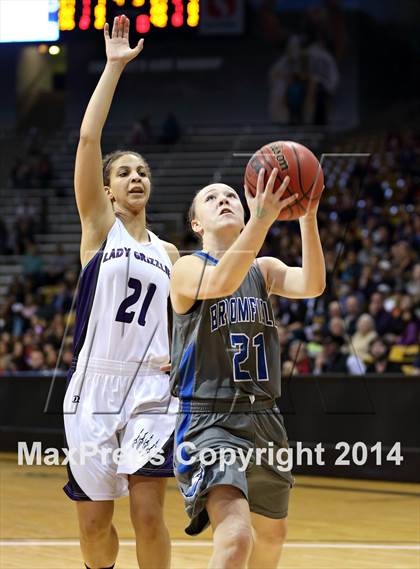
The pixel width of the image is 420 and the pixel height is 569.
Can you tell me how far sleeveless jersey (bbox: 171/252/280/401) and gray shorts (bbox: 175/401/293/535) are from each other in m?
0.06

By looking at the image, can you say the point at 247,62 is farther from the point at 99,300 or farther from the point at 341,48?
the point at 99,300

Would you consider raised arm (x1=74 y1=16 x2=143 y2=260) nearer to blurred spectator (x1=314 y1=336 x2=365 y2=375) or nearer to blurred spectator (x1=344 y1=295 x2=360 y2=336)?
blurred spectator (x1=314 y1=336 x2=365 y2=375)

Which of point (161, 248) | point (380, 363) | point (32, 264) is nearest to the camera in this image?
point (161, 248)

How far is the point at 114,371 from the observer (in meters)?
4.31

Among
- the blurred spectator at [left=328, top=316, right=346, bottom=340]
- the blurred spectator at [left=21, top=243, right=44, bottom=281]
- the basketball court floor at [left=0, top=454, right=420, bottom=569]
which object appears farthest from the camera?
the blurred spectator at [left=21, top=243, right=44, bottom=281]

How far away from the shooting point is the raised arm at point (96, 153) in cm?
431

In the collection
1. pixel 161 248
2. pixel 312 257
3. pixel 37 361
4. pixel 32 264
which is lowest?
pixel 37 361

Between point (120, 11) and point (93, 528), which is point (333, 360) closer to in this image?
point (120, 11)

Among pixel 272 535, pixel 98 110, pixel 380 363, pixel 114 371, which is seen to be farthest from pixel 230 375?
pixel 380 363

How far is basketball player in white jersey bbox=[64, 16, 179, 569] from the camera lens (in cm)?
420

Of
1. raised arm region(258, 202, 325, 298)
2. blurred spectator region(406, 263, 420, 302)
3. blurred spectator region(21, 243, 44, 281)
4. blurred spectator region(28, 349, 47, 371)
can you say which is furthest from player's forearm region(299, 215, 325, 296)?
blurred spectator region(21, 243, 44, 281)

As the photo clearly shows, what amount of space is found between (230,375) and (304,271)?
0.49 m

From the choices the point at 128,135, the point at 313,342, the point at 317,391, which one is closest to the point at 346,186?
the point at 313,342

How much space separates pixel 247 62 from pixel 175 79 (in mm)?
1634
